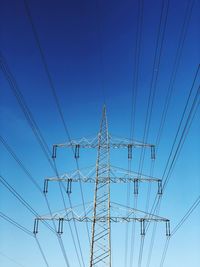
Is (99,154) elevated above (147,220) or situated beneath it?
elevated above

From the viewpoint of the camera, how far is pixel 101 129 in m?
36.4

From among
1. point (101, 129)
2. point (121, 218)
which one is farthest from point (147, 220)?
point (101, 129)

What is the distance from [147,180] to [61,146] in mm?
7258

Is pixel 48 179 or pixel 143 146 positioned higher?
pixel 143 146

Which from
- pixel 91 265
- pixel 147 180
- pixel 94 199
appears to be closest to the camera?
pixel 91 265

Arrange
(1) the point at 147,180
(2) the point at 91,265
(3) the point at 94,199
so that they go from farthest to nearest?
(1) the point at 147,180, (3) the point at 94,199, (2) the point at 91,265

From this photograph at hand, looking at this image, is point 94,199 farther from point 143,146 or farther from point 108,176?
point 143,146

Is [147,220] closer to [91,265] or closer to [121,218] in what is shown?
[121,218]

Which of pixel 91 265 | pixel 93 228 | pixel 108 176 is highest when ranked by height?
pixel 108 176

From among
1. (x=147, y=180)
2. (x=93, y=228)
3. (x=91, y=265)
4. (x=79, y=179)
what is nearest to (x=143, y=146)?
(x=147, y=180)

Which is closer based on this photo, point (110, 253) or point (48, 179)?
point (110, 253)

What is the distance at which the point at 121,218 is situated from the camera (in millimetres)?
32906

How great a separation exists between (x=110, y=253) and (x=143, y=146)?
9282mm

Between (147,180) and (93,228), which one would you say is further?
(147,180)
